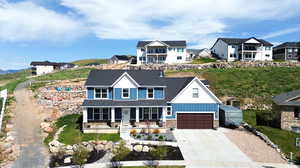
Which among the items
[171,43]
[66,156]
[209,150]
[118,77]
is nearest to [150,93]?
[118,77]

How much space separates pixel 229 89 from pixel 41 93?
37090 millimetres

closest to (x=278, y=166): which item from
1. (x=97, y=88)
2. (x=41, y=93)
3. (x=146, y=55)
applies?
(x=97, y=88)

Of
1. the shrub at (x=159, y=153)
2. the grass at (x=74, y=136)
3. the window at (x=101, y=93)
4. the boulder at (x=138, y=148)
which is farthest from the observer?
the window at (x=101, y=93)

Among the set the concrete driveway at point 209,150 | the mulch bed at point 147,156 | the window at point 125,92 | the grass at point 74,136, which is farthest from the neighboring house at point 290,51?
the grass at point 74,136

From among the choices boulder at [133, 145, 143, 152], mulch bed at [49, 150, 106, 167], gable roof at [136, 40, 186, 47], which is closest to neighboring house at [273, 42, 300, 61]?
gable roof at [136, 40, 186, 47]

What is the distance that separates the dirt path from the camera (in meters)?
19.1

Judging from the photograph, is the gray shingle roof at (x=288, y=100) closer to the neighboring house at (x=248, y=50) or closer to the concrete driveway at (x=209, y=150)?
the concrete driveway at (x=209, y=150)

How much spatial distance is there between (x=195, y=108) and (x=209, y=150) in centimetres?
785

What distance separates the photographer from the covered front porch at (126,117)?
1064 inches

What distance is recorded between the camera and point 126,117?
2788 cm

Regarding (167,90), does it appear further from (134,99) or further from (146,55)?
(146,55)

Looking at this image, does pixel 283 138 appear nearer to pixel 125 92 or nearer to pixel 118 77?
pixel 125 92

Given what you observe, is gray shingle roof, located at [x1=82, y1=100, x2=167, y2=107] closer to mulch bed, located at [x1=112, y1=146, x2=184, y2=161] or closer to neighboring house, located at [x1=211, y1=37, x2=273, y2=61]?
mulch bed, located at [x1=112, y1=146, x2=184, y2=161]

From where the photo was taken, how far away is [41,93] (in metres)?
44.5
